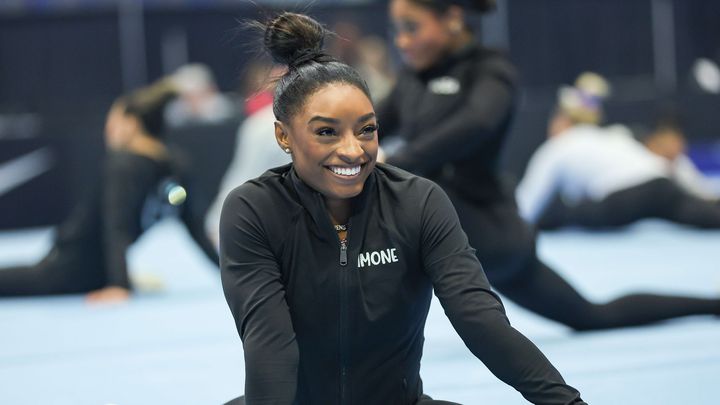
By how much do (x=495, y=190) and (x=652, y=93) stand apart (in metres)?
8.35

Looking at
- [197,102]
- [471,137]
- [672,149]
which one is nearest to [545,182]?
[672,149]

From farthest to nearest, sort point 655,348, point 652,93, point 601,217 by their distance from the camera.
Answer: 1. point 652,93
2. point 601,217
3. point 655,348

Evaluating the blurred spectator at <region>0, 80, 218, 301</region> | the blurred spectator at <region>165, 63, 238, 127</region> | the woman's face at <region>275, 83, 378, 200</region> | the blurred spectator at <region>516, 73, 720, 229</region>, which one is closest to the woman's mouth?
the woman's face at <region>275, 83, 378, 200</region>

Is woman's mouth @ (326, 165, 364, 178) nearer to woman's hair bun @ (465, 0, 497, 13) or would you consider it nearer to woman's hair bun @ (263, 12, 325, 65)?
woman's hair bun @ (263, 12, 325, 65)

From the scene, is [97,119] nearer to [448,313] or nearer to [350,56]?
[350,56]

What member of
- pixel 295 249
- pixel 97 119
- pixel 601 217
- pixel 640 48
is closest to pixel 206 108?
pixel 97 119

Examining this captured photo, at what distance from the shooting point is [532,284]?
4078 mm

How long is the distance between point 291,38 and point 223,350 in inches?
98.5

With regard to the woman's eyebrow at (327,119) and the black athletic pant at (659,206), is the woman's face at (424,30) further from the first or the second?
the black athletic pant at (659,206)

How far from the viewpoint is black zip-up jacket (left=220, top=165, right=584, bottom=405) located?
232cm

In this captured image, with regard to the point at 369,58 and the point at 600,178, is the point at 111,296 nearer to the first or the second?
the point at 600,178

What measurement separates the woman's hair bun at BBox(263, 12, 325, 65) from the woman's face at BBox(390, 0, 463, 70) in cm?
161

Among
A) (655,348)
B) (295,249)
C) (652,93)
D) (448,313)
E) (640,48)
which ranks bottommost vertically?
(655,348)

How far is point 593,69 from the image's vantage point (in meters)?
13.6
